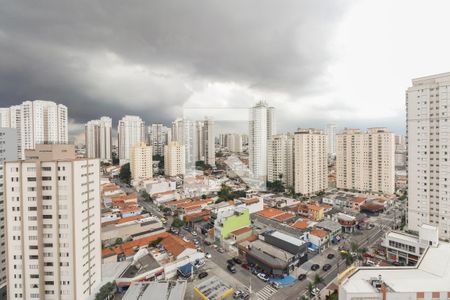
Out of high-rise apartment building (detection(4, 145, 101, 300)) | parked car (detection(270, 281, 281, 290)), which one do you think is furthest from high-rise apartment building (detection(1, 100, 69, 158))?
parked car (detection(270, 281, 281, 290))

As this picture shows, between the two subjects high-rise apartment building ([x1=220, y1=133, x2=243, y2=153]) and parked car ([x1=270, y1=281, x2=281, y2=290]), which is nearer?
parked car ([x1=270, y1=281, x2=281, y2=290])

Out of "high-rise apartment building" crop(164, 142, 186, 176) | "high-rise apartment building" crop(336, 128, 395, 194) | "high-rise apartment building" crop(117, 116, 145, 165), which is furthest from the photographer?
"high-rise apartment building" crop(117, 116, 145, 165)

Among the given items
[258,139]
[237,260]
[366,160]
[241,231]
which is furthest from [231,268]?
[366,160]

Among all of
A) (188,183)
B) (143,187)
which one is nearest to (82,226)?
(188,183)

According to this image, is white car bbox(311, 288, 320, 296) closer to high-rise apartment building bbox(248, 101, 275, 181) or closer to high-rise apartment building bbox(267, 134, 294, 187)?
high-rise apartment building bbox(248, 101, 275, 181)

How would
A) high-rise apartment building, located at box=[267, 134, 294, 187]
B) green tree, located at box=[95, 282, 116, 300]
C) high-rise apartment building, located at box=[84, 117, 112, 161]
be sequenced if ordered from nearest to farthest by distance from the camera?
green tree, located at box=[95, 282, 116, 300]
high-rise apartment building, located at box=[267, 134, 294, 187]
high-rise apartment building, located at box=[84, 117, 112, 161]

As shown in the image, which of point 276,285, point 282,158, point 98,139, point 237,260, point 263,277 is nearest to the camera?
point 276,285

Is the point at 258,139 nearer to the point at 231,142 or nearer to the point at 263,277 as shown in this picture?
the point at 231,142
